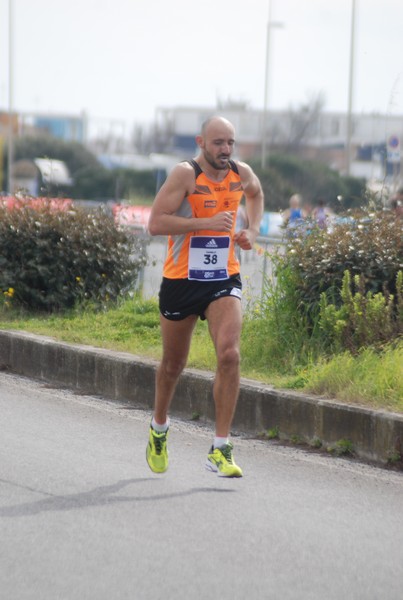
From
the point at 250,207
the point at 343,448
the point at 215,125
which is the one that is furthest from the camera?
the point at 343,448

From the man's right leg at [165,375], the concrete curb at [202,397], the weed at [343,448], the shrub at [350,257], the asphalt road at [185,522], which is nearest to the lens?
the asphalt road at [185,522]

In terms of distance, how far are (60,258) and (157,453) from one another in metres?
6.07

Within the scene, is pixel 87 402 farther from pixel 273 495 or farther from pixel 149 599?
pixel 149 599

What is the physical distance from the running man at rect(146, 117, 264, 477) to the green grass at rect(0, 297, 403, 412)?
4.50 ft

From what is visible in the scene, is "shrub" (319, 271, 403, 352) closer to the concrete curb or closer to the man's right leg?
the concrete curb

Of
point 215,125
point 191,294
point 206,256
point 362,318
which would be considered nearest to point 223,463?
point 191,294

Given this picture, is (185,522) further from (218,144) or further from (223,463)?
(218,144)

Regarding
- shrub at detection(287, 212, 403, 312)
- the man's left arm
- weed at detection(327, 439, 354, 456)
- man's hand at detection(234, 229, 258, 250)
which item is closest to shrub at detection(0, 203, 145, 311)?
shrub at detection(287, 212, 403, 312)

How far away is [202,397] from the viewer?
9.52 meters

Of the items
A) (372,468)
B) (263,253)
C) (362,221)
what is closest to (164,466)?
(372,468)

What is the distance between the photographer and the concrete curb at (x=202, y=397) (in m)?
8.02

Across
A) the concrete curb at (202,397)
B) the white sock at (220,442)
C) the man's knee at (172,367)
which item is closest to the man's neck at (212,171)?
the man's knee at (172,367)

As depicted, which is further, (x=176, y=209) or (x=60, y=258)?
(x=60, y=258)

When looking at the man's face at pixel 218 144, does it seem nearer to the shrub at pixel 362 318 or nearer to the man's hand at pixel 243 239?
the man's hand at pixel 243 239
